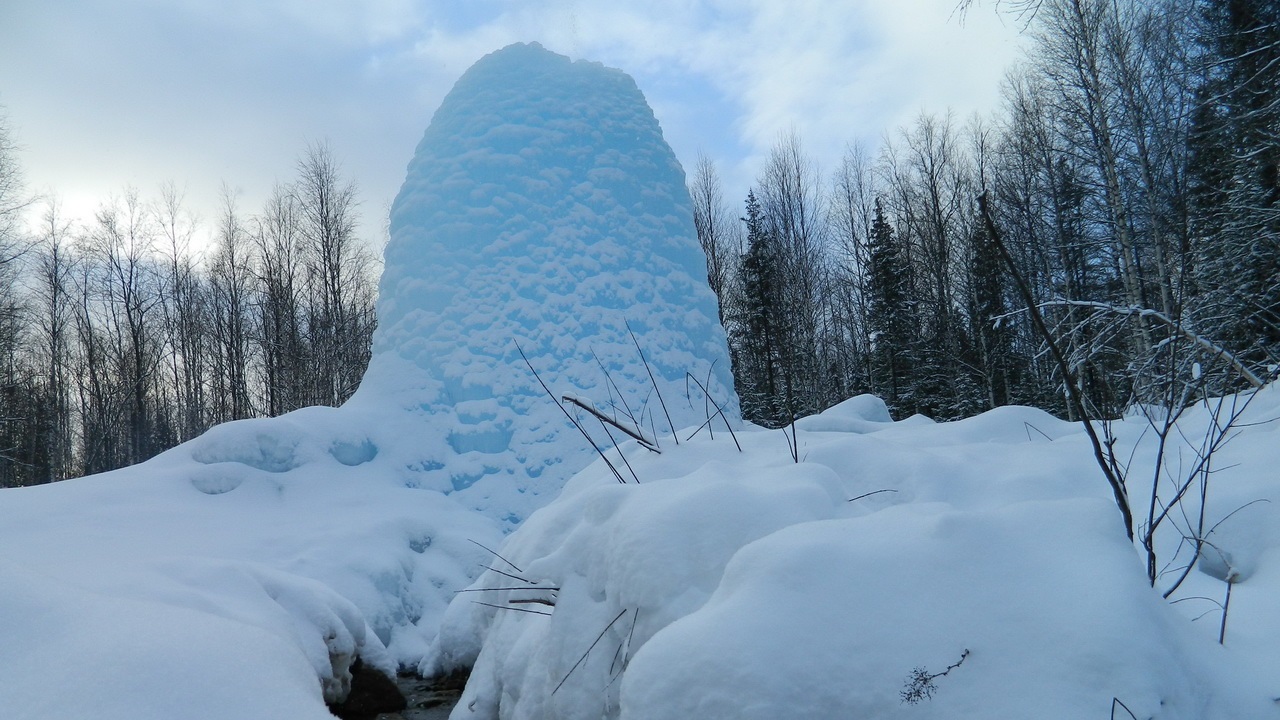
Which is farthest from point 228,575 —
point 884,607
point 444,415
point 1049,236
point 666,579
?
point 1049,236

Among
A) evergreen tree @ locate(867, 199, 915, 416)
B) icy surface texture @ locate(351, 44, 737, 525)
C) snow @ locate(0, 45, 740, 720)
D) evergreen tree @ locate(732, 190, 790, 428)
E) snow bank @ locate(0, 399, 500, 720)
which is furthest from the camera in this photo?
evergreen tree @ locate(732, 190, 790, 428)

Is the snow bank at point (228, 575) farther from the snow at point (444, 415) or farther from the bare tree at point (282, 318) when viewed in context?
the bare tree at point (282, 318)

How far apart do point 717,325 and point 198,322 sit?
871 inches

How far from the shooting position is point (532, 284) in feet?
24.8

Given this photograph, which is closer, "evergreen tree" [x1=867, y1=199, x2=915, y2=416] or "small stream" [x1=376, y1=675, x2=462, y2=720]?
"small stream" [x1=376, y1=675, x2=462, y2=720]

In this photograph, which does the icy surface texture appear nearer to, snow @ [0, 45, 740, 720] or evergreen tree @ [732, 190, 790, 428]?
snow @ [0, 45, 740, 720]

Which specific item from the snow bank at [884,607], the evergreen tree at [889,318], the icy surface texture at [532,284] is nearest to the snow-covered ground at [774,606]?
the snow bank at [884,607]

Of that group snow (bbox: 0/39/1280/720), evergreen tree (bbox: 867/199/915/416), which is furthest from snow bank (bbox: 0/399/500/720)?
evergreen tree (bbox: 867/199/915/416)

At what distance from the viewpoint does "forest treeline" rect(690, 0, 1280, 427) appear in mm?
8305

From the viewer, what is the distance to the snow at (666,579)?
1.45 meters

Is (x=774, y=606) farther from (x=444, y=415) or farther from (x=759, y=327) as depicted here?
(x=759, y=327)

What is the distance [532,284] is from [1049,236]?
13.2 meters

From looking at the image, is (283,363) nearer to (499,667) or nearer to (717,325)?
(717,325)

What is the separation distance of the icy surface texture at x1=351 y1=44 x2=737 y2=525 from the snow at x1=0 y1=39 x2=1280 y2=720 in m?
0.37
